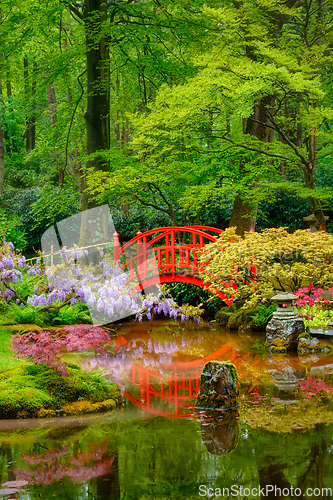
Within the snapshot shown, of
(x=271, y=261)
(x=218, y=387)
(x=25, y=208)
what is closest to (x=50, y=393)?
(x=218, y=387)

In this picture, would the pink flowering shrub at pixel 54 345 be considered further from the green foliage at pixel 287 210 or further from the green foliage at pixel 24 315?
the green foliage at pixel 287 210

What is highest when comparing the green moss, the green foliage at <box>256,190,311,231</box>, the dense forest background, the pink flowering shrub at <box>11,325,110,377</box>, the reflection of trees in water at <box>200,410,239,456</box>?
the dense forest background

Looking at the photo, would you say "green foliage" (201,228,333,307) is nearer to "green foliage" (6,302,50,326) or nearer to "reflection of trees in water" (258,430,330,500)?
"green foliage" (6,302,50,326)

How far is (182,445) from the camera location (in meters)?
4.95

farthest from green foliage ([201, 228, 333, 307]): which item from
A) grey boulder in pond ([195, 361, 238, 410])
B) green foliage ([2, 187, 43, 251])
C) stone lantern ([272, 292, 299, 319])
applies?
green foliage ([2, 187, 43, 251])

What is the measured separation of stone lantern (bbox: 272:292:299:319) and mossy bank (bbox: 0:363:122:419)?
4405 millimetres

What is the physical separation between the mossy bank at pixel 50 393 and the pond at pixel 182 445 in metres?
0.15

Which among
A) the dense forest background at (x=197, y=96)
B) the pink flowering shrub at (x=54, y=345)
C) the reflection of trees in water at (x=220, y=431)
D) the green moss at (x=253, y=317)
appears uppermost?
the dense forest background at (x=197, y=96)

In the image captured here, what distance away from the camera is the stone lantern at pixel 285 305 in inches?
386

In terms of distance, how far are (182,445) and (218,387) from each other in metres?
1.43

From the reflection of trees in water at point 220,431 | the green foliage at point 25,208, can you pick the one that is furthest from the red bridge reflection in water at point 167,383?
the green foliage at point 25,208

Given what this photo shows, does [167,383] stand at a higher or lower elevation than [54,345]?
lower

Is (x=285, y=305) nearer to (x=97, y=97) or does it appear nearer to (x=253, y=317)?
A: (x=253, y=317)

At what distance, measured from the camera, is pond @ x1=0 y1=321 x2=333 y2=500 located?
13.1 ft
